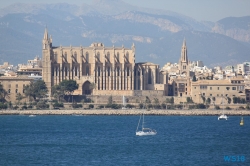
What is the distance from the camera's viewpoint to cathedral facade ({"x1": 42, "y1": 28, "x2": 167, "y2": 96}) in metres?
147

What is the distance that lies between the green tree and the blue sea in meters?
19.6

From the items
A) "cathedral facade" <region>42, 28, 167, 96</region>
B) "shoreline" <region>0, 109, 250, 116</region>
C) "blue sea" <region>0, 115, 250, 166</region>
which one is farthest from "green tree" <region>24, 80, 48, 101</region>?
"blue sea" <region>0, 115, 250, 166</region>

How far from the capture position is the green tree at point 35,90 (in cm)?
13588

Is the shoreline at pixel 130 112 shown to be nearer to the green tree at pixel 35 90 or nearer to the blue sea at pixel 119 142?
the blue sea at pixel 119 142

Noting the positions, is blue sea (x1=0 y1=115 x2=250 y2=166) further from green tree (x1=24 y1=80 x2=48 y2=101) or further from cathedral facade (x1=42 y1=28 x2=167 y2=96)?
cathedral facade (x1=42 y1=28 x2=167 y2=96)

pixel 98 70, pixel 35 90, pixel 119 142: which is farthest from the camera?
pixel 98 70

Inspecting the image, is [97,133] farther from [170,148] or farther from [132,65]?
[132,65]

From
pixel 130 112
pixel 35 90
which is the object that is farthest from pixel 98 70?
pixel 130 112

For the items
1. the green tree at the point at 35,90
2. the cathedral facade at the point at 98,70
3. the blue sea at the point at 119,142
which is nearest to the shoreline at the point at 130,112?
the blue sea at the point at 119,142

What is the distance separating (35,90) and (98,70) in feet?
52.6

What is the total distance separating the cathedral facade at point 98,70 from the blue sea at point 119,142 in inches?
1203

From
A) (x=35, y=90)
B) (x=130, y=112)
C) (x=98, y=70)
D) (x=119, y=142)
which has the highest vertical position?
(x=98, y=70)

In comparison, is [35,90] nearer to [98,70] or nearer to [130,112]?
[98,70]

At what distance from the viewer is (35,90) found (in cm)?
13675
